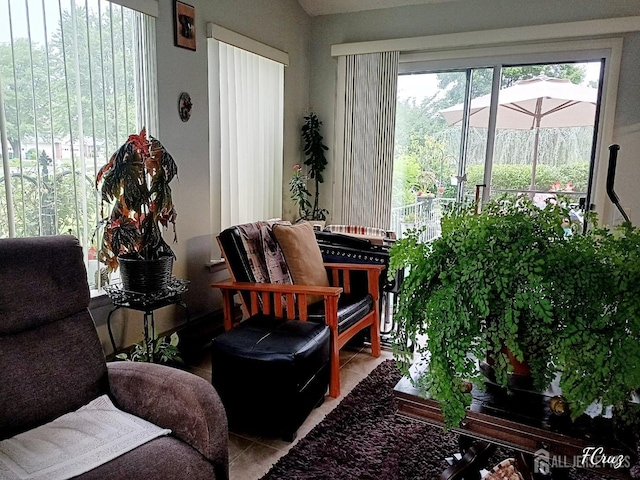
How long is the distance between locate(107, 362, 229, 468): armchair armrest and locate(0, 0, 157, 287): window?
112 centimetres

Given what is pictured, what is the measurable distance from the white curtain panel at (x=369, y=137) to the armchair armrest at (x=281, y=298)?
6.06 ft

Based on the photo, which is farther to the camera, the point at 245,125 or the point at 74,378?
the point at 245,125

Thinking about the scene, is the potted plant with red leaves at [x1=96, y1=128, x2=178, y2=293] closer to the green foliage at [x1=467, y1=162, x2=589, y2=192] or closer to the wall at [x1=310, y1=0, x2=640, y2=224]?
the wall at [x1=310, y1=0, x2=640, y2=224]

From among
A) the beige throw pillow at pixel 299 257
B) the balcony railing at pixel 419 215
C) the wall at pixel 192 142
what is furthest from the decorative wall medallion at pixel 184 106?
the balcony railing at pixel 419 215

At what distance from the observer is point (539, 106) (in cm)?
373

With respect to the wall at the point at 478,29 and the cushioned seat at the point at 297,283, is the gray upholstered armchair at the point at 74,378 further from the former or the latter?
the wall at the point at 478,29

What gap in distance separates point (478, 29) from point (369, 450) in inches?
132

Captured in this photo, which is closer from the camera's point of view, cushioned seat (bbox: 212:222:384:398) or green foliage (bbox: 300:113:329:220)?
cushioned seat (bbox: 212:222:384:398)

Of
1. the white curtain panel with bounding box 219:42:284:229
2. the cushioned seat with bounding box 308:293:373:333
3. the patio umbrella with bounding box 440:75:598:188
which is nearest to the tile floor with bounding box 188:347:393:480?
the cushioned seat with bounding box 308:293:373:333

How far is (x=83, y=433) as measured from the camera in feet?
4.43

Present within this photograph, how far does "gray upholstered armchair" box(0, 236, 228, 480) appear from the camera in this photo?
1.32 m

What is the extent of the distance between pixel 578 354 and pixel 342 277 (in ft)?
6.69

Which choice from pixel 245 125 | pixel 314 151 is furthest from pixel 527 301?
pixel 314 151

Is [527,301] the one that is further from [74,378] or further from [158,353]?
[158,353]
